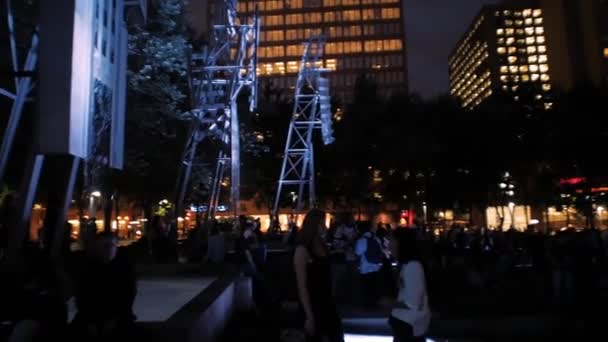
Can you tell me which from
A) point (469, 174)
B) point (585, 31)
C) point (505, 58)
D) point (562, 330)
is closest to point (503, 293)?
point (562, 330)

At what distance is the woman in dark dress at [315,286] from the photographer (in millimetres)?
5164

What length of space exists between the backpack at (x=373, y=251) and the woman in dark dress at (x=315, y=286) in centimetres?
668

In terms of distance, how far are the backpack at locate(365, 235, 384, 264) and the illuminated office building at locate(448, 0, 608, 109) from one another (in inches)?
3054

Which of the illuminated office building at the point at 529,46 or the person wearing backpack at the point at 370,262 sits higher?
the illuminated office building at the point at 529,46

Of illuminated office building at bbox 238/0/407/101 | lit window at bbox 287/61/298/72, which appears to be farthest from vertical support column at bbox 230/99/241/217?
lit window at bbox 287/61/298/72

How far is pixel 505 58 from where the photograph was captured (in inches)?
6147

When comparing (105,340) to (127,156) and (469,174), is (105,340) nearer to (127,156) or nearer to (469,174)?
(127,156)

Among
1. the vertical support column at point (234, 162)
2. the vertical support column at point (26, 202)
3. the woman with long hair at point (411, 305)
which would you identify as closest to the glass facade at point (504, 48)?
the vertical support column at point (234, 162)

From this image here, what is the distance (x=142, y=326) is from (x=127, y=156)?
15.0 m

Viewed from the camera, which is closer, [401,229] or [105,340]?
[105,340]

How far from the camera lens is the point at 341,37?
13100cm

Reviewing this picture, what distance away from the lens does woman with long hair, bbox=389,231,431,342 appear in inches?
204

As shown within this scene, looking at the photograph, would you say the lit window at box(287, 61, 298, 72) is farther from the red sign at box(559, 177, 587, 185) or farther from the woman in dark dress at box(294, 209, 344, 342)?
the woman in dark dress at box(294, 209, 344, 342)

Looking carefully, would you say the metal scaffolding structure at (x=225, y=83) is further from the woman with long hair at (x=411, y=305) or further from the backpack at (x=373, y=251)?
the woman with long hair at (x=411, y=305)
